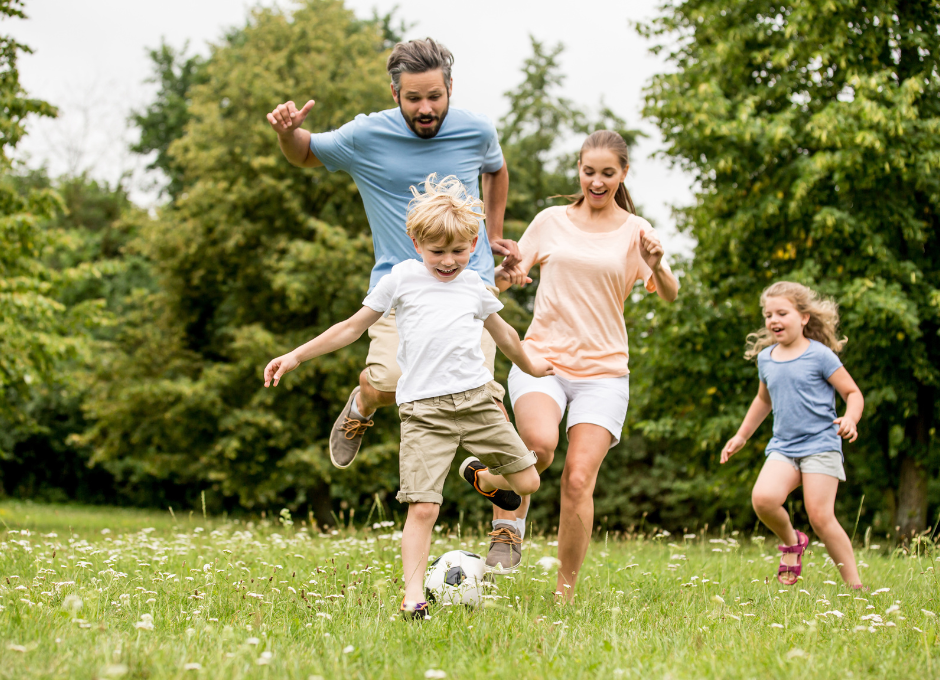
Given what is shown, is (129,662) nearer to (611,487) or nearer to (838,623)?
(838,623)

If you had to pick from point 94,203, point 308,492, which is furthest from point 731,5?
point 94,203

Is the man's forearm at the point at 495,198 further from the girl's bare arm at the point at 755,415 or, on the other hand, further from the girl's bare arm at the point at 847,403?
the girl's bare arm at the point at 847,403

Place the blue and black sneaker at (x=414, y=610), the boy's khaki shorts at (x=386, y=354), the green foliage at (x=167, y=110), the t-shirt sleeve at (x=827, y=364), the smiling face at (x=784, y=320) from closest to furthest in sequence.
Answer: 1. the blue and black sneaker at (x=414, y=610)
2. the boy's khaki shorts at (x=386, y=354)
3. the t-shirt sleeve at (x=827, y=364)
4. the smiling face at (x=784, y=320)
5. the green foliage at (x=167, y=110)

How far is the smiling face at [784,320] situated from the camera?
222 inches

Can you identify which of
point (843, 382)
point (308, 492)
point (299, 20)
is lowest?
point (308, 492)

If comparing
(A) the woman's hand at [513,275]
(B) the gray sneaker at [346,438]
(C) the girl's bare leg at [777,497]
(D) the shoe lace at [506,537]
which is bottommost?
(D) the shoe lace at [506,537]

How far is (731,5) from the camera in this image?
13.5 meters

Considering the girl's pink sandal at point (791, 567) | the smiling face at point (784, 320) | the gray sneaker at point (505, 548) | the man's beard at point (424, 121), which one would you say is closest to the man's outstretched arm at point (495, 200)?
the man's beard at point (424, 121)

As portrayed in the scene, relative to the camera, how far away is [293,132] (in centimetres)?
466

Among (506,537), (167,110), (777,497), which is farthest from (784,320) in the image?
(167,110)

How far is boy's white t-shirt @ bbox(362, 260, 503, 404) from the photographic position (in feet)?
12.4

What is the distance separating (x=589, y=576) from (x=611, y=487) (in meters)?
18.9

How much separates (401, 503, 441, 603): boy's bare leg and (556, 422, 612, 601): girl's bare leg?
0.82 metres

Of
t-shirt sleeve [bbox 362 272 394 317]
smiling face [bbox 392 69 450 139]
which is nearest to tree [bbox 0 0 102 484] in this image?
smiling face [bbox 392 69 450 139]
